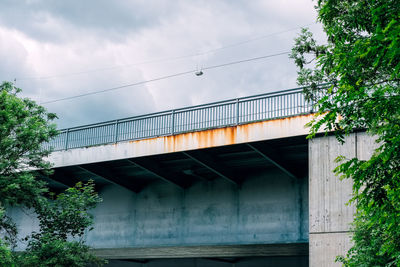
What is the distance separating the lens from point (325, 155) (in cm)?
1589

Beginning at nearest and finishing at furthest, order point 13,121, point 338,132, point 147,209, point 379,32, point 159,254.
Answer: point 379,32 → point 338,132 → point 13,121 → point 159,254 → point 147,209

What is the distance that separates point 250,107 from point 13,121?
770 cm

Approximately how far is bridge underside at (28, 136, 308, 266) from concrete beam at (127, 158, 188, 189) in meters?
0.04

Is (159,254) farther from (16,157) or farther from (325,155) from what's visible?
(325,155)

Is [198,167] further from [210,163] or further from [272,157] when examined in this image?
[272,157]

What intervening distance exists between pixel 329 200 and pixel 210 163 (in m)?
5.34

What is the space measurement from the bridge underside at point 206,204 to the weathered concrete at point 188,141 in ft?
1.09

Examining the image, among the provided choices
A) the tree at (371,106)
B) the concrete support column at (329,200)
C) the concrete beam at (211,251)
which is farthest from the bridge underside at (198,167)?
the tree at (371,106)

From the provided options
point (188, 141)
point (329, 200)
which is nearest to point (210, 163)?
point (188, 141)

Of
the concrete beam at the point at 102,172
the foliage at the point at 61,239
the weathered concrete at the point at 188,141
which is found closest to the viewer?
the foliage at the point at 61,239

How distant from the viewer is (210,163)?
64.3 ft

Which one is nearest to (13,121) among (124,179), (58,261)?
(58,261)

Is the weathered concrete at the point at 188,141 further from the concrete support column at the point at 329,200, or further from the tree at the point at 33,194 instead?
the tree at the point at 33,194

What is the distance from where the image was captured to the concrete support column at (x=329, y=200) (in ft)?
49.1
